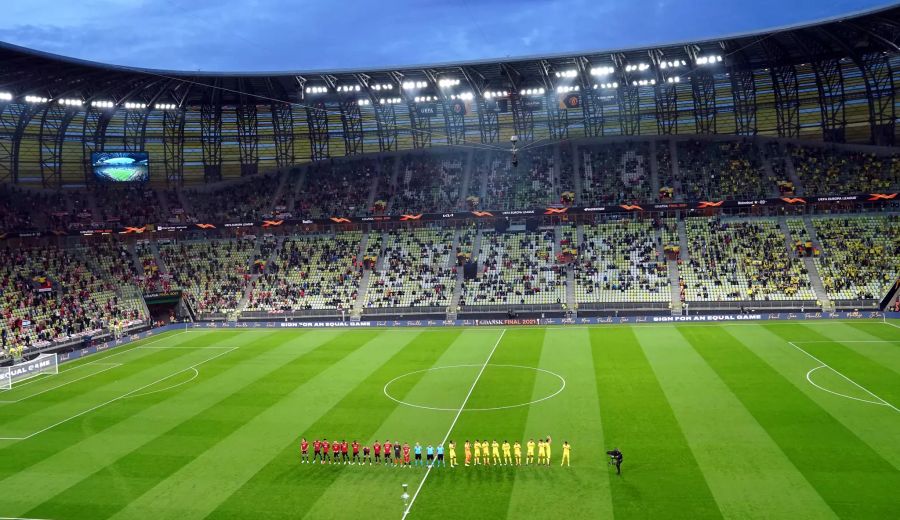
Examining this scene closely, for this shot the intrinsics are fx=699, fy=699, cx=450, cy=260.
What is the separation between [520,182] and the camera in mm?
71000

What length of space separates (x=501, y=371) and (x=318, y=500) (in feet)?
57.2

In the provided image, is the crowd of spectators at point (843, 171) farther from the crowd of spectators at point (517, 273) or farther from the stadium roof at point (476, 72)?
the crowd of spectators at point (517, 273)

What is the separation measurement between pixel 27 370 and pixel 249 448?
22.5 meters

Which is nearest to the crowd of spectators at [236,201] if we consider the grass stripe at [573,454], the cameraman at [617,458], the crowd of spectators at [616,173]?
the crowd of spectators at [616,173]

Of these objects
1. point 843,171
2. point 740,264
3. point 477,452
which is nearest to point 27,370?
point 477,452

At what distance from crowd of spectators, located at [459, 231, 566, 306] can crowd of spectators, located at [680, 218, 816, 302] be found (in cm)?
1091

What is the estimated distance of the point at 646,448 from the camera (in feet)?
83.4

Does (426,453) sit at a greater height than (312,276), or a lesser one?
lesser

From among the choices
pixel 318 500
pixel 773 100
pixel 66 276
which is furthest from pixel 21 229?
pixel 773 100

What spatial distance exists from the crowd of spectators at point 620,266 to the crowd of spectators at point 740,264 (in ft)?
8.66

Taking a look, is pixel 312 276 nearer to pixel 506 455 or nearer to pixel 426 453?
pixel 426 453

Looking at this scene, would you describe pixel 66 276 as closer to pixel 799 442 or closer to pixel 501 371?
pixel 501 371

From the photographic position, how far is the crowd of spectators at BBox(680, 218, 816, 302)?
179 ft

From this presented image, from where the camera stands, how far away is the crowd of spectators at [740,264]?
5456 cm
